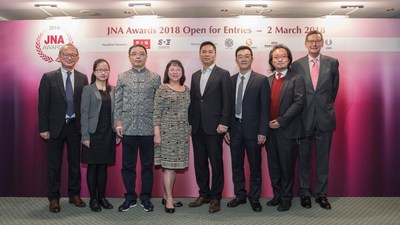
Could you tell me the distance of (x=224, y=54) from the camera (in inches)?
210

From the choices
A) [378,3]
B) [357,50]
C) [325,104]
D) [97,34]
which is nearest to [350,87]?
[357,50]

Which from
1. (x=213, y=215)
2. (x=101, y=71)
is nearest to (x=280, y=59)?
(x=213, y=215)

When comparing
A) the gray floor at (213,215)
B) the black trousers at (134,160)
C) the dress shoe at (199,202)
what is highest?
the black trousers at (134,160)

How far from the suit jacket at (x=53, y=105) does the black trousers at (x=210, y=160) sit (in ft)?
4.73

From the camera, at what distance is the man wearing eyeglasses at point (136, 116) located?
14.7ft

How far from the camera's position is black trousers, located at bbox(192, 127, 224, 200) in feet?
15.1

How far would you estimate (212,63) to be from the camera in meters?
4.69

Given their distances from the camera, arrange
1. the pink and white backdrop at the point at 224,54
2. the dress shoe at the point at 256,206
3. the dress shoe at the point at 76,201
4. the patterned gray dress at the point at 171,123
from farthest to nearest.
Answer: the pink and white backdrop at the point at 224,54
the dress shoe at the point at 76,201
the dress shoe at the point at 256,206
the patterned gray dress at the point at 171,123

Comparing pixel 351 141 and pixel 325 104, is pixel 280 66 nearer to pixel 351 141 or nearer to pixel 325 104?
pixel 325 104

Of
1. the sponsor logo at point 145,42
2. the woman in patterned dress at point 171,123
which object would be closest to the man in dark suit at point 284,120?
the woman in patterned dress at point 171,123

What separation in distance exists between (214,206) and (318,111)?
164cm

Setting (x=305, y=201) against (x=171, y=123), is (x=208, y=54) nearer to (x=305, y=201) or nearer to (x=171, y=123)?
(x=171, y=123)

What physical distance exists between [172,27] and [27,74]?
2032 millimetres

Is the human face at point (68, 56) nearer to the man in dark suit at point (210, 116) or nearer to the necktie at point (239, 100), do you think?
the man in dark suit at point (210, 116)
